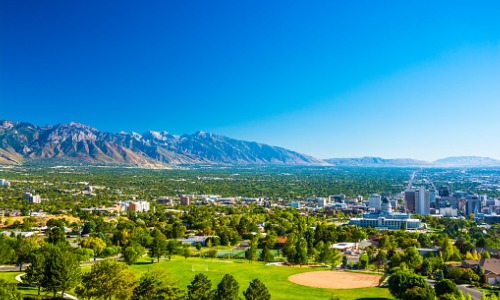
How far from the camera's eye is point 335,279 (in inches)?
2076

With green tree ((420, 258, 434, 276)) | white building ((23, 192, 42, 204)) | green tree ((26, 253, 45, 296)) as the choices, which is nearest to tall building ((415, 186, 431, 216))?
green tree ((420, 258, 434, 276))

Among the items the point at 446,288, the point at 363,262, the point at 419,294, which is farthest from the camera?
the point at 363,262

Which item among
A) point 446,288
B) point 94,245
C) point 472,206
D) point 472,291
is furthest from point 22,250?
point 472,206

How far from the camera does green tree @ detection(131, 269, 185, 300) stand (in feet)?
108

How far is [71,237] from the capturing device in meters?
79.4

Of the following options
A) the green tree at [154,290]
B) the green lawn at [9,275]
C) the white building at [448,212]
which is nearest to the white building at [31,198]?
the green lawn at [9,275]

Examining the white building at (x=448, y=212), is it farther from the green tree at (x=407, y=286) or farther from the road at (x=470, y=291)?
the green tree at (x=407, y=286)

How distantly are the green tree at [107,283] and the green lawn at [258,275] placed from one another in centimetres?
756

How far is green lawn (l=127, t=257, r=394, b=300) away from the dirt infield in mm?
1476

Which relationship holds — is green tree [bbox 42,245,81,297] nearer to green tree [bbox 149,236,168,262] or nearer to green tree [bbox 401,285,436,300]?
green tree [bbox 149,236,168,262]

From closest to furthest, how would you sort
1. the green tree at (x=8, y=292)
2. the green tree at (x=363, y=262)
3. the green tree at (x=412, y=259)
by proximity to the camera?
the green tree at (x=8, y=292)
the green tree at (x=412, y=259)
the green tree at (x=363, y=262)

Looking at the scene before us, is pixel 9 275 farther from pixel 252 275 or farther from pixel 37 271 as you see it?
pixel 252 275

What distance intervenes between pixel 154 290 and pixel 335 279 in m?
26.1

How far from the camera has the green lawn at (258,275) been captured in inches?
1768
